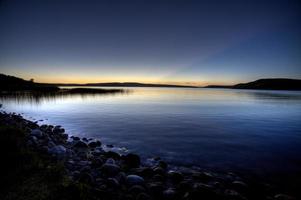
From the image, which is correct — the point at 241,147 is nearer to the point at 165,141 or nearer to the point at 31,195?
the point at 165,141

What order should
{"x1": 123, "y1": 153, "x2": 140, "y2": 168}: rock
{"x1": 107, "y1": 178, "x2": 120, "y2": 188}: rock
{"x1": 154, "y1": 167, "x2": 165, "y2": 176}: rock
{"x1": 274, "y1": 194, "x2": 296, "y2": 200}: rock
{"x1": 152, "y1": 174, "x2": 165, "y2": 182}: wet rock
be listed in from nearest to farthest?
{"x1": 274, "y1": 194, "x2": 296, "y2": 200}: rock → {"x1": 107, "y1": 178, "x2": 120, "y2": 188}: rock → {"x1": 152, "y1": 174, "x2": 165, "y2": 182}: wet rock → {"x1": 154, "y1": 167, "x2": 165, "y2": 176}: rock → {"x1": 123, "y1": 153, "x2": 140, "y2": 168}: rock

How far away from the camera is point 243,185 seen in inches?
293

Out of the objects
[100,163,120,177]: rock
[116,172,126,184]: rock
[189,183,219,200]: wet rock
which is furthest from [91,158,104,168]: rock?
[189,183,219,200]: wet rock

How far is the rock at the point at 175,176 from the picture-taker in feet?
25.5

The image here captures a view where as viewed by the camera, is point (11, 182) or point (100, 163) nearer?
point (11, 182)

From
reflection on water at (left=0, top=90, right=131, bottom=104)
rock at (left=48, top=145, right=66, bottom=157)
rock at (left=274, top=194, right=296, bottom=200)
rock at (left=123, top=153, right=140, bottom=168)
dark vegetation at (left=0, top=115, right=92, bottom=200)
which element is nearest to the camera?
dark vegetation at (left=0, top=115, right=92, bottom=200)

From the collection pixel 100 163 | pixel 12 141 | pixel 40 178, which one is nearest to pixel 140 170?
pixel 100 163

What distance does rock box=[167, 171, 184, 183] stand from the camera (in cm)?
776

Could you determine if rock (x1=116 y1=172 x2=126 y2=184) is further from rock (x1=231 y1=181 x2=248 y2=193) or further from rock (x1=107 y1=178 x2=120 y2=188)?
rock (x1=231 y1=181 x2=248 y2=193)

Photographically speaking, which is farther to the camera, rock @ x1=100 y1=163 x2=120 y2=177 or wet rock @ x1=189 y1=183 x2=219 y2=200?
rock @ x1=100 y1=163 x2=120 y2=177

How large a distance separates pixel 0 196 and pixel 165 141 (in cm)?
1066

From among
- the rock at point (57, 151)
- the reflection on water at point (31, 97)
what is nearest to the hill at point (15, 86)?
the reflection on water at point (31, 97)

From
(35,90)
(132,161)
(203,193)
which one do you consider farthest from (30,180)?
(35,90)

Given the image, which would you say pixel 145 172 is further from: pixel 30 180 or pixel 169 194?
pixel 30 180
